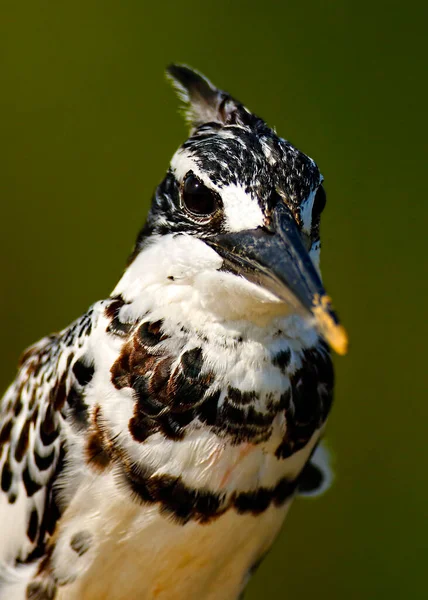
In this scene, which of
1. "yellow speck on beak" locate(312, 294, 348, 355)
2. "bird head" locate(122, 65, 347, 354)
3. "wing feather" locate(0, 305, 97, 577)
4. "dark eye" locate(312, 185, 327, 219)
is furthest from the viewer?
"wing feather" locate(0, 305, 97, 577)

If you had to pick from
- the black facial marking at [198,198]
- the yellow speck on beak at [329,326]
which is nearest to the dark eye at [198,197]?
the black facial marking at [198,198]

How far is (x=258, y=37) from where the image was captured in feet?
9.31

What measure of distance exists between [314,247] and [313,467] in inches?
25.0

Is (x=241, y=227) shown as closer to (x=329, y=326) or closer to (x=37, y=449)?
(x=329, y=326)

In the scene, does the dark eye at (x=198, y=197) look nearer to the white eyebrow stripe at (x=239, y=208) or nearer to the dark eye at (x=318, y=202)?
the white eyebrow stripe at (x=239, y=208)

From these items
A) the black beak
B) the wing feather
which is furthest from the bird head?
the wing feather

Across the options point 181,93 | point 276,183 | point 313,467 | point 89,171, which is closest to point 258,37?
point 89,171

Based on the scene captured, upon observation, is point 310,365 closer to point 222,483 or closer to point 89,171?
point 222,483

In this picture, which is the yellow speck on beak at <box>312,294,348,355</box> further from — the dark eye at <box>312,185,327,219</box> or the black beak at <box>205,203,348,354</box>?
the dark eye at <box>312,185,327,219</box>

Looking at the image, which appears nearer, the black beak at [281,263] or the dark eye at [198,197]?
the black beak at [281,263]

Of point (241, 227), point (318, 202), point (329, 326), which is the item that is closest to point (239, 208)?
point (241, 227)

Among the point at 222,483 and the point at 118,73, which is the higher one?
the point at 118,73

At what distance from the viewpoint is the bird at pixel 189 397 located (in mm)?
1195

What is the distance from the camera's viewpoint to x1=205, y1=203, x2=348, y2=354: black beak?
1.05 meters
